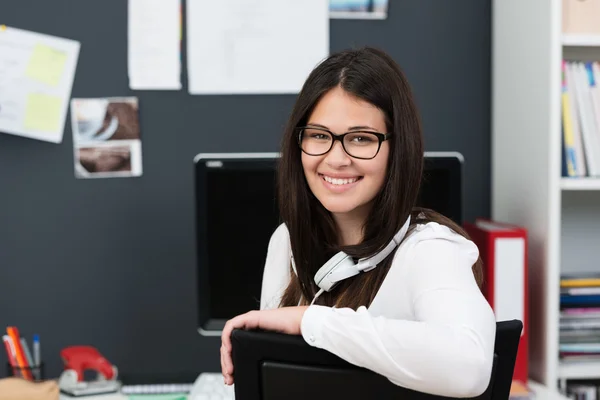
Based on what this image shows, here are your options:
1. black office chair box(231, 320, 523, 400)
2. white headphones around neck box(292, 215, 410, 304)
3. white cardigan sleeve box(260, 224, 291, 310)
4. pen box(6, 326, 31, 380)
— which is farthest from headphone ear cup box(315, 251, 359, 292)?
pen box(6, 326, 31, 380)

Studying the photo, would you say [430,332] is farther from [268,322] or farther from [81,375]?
[81,375]

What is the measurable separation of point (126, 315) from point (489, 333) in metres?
1.29

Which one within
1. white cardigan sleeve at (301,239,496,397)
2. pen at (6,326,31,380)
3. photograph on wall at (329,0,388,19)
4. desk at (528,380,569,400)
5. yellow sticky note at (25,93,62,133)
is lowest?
desk at (528,380,569,400)

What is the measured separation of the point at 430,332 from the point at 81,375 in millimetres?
1070

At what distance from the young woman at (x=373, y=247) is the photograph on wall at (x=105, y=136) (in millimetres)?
711

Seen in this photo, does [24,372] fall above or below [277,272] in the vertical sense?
below

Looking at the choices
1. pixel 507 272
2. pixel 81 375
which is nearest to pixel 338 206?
pixel 507 272

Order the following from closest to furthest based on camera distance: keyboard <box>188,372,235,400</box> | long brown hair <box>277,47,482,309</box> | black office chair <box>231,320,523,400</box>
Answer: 1. black office chair <box>231,320,523,400</box>
2. long brown hair <box>277,47,482,309</box>
3. keyboard <box>188,372,235,400</box>

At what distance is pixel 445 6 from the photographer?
189 centimetres

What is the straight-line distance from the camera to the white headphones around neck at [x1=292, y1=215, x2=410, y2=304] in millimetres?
1040

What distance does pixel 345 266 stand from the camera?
1.07 m

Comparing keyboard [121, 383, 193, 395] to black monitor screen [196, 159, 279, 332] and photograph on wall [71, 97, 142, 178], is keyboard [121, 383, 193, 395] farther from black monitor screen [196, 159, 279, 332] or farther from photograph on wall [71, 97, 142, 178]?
photograph on wall [71, 97, 142, 178]

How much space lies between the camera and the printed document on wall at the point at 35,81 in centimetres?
179

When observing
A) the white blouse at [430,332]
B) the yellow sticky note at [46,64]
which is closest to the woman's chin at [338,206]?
the white blouse at [430,332]
